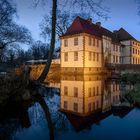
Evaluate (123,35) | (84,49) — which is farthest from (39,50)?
(84,49)

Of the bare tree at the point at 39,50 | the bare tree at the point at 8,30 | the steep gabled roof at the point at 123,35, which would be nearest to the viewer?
the bare tree at the point at 8,30

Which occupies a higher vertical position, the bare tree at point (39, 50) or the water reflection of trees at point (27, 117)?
the bare tree at point (39, 50)

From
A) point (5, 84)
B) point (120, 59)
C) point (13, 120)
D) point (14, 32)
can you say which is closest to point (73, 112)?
point (13, 120)

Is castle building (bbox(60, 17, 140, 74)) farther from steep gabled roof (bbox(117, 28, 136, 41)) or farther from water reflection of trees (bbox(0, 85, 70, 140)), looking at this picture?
water reflection of trees (bbox(0, 85, 70, 140))

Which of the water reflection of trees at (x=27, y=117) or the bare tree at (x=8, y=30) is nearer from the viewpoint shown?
the water reflection of trees at (x=27, y=117)

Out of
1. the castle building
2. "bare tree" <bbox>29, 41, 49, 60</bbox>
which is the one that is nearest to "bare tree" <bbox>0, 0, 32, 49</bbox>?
the castle building

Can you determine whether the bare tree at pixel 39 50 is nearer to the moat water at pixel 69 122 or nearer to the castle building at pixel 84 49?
the castle building at pixel 84 49

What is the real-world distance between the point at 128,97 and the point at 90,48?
81.5 feet

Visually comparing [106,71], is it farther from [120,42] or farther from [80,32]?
[120,42]

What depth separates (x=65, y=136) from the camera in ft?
19.7

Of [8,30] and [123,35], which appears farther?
[123,35]

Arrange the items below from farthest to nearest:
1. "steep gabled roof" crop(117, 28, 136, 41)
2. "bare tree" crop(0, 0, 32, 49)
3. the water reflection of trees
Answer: "steep gabled roof" crop(117, 28, 136, 41) < "bare tree" crop(0, 0, 32, 49) < the water reflection of trees

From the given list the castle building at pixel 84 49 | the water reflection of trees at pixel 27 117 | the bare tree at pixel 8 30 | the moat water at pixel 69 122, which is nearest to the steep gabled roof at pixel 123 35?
the castle building at pixel 84 49

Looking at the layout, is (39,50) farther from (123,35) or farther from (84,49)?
(84,49)
